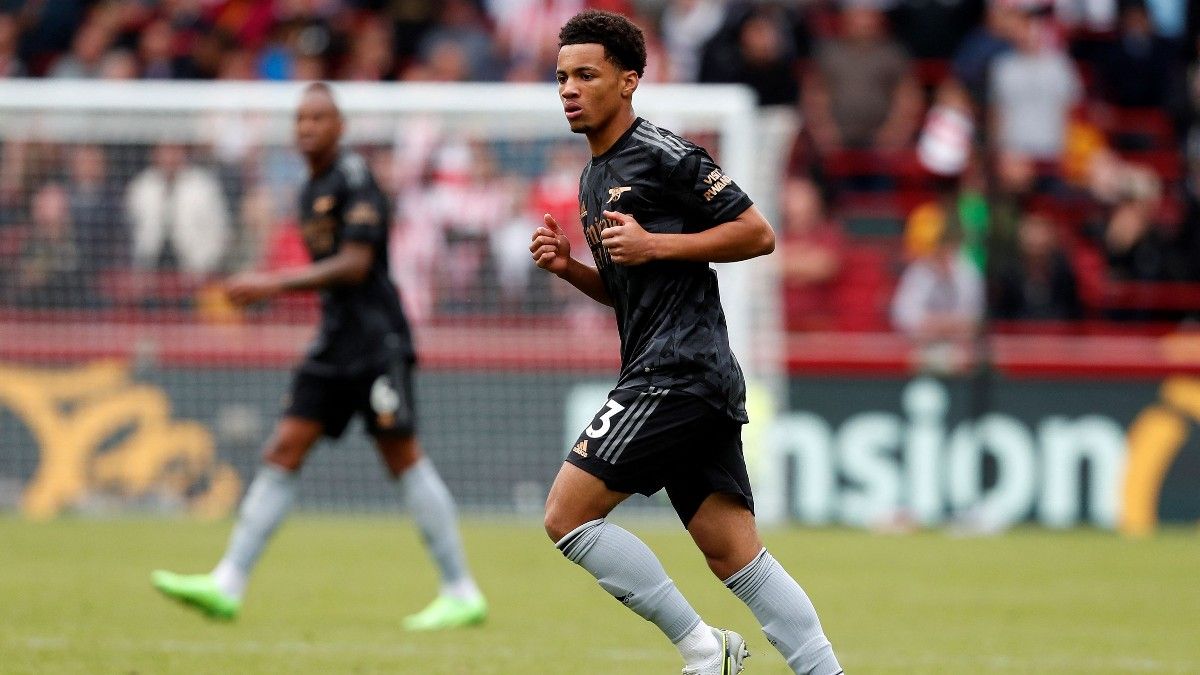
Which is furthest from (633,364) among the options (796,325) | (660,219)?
(796,325)

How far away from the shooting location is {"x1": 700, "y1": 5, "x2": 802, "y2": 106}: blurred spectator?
16344mm

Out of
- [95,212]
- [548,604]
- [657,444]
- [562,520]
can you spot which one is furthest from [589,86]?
[95,212]

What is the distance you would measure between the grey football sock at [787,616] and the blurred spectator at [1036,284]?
31.4 feet

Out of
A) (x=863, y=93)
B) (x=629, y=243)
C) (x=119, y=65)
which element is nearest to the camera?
(x=629, y=243)

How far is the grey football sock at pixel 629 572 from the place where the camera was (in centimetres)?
543

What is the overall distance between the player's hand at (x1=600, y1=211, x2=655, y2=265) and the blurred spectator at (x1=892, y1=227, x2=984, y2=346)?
9.31m

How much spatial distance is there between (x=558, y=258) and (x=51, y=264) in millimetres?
9520

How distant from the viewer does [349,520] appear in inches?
556

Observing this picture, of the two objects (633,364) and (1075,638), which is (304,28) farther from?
(633,364)

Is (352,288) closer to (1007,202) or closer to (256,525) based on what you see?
(256,525)

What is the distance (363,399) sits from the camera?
878 centimetres

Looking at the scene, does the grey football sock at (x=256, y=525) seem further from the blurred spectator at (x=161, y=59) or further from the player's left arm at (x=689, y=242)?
the blurred spectator at (x=161, y=59)

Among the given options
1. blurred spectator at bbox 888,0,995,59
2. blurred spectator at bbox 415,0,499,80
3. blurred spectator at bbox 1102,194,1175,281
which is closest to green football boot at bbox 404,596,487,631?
blurred spectator at bbox 1102,194,1175,281

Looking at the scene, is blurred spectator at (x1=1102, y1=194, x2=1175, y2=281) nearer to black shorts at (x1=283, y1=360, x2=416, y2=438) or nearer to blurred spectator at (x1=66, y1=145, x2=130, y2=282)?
blurred spectator at (x1=66, y1=145, x2=130, y2=282)
